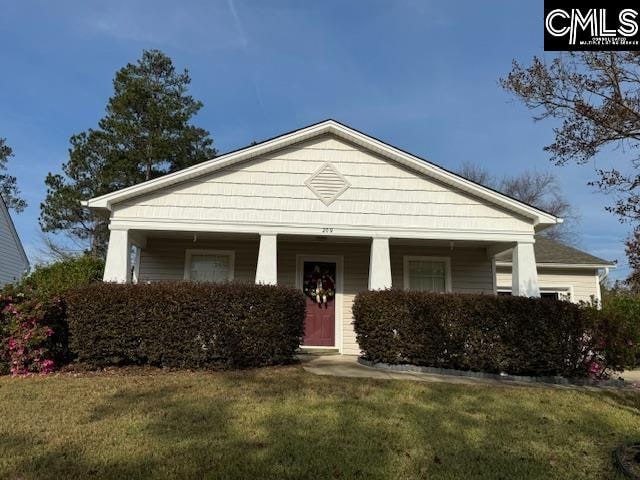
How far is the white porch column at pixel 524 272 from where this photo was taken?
1097cm

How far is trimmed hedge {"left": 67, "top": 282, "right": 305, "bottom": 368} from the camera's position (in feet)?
28.7

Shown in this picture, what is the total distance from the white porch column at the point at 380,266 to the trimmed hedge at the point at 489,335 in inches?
56.3

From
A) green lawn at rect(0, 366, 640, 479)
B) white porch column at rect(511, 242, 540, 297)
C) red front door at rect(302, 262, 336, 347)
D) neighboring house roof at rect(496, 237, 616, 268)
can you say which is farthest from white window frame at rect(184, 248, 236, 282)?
neighboring house roof at rect(496, 237, 616, 268)

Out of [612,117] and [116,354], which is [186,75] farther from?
[612,117]

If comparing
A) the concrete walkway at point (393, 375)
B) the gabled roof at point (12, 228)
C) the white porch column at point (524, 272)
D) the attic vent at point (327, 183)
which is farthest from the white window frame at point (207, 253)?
the gabled roof at point (12, 228)

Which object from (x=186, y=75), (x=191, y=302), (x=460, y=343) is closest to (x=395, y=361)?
(x=460, y=343)

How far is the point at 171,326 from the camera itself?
876 centimetres

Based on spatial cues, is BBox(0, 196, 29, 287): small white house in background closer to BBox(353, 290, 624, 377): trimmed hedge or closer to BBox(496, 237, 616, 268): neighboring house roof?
BBox(353, 290, 624, 377): trimmed hedge

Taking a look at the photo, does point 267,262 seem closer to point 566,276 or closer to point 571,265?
point 571,265

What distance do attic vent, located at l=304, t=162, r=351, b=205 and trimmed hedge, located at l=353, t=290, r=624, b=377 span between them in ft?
9.47

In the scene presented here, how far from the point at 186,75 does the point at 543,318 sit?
2696cm

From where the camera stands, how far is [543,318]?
9180mm

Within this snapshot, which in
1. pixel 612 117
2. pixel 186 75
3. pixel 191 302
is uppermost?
pixel 186 75

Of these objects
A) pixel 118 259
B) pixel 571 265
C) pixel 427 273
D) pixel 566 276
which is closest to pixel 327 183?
pixel 427 273
